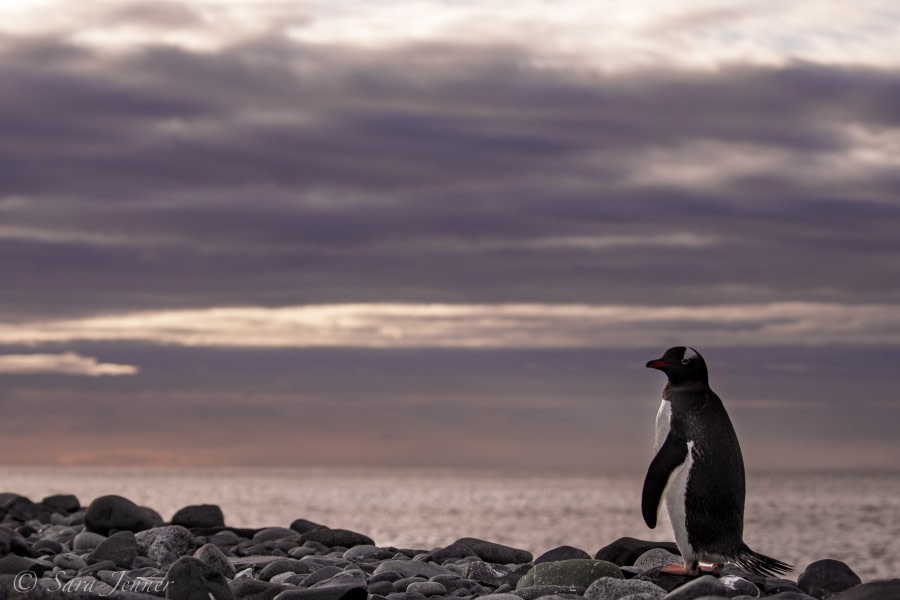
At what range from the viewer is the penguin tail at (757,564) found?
12.6 meters

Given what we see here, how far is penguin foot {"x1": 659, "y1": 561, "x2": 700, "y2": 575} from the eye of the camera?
12609 millimetres

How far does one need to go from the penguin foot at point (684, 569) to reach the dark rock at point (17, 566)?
6.59 metres

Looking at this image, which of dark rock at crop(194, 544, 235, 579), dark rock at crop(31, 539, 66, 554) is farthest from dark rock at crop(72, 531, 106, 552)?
dark rock at crop(194, 544, 235, 579)

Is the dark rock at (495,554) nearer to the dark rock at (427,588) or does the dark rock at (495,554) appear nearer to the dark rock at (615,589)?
the dark rock at (427,588)

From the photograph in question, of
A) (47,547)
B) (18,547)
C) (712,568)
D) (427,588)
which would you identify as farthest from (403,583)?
(47,547)

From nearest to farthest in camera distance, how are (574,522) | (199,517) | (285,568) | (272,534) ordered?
(285,568), (272,534), (199,517), (574,522)

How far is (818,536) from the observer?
40781 millimetres

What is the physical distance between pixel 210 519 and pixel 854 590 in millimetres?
12672

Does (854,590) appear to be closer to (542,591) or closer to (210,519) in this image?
(542,591)

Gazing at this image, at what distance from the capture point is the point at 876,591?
9.48 m

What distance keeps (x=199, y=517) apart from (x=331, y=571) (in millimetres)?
7678

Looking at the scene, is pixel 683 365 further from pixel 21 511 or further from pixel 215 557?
pixel 21 511

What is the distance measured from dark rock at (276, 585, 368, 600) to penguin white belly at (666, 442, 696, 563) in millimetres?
3420

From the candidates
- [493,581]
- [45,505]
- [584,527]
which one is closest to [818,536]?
[584,527]
